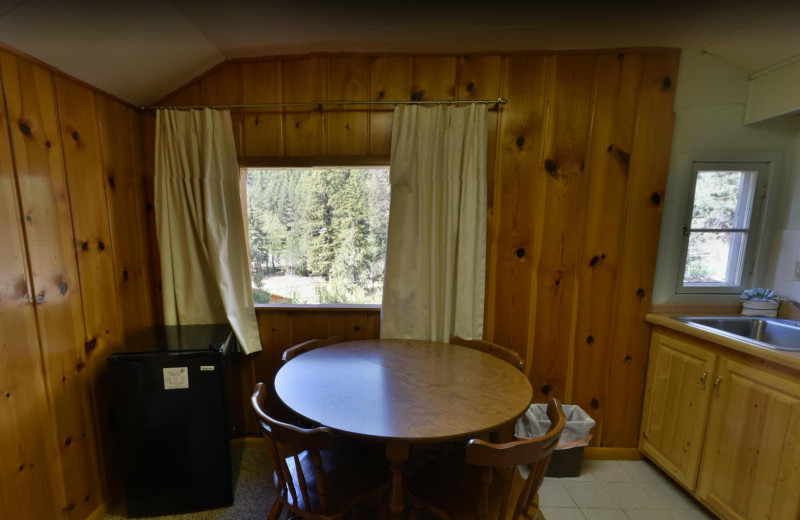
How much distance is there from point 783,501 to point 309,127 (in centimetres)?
272

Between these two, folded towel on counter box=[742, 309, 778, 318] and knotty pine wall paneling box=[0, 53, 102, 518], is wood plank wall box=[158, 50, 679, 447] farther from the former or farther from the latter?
knotty pine wall paneling box=[0, 53, 102, 518]

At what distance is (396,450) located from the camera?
3.20 ft

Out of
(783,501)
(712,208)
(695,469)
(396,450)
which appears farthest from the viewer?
→ (712,208)

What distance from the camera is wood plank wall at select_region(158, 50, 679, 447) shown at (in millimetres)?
1706

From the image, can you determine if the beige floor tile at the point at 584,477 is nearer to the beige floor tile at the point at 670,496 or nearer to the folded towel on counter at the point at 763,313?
the beige floor tile at the point at 670,496

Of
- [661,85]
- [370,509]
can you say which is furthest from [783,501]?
[661,85]

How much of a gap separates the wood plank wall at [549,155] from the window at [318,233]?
0.54 feet

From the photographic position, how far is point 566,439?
1.75 m

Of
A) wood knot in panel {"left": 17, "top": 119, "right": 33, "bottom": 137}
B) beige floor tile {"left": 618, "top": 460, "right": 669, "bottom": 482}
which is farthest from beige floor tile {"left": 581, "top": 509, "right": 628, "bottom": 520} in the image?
wood knot in panel {"left": 17, "top": 119, "right": 33, "bottom": 137}

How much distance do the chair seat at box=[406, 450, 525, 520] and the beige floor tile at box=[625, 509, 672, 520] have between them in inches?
34.3

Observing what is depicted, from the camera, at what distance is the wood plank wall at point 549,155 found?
1.71 metres

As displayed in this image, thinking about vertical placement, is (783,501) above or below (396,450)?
below

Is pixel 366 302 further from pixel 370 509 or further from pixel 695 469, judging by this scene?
pixel 695 469

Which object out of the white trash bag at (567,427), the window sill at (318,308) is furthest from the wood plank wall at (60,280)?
the white trash bag at (567,427)
